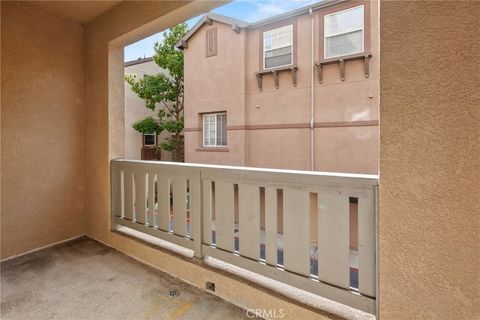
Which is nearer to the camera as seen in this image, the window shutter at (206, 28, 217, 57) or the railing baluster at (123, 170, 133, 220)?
the railing baluster at (123, 170, 133, 220)

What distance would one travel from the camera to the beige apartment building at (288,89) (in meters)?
6.33

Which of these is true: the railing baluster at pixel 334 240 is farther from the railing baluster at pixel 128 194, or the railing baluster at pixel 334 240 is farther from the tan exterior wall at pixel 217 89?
the tan exterior wall at pixel 217 89

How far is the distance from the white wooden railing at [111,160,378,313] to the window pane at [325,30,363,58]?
556 cm

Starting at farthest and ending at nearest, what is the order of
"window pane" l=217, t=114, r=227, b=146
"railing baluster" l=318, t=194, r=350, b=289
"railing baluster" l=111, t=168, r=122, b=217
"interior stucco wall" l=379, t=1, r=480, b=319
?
"window pane" l=217, t=114, r=227, b=146 → "railing baluster" l=111, t=168, r=122, b=217 → "railing baluster" l=318, t=194, r=350, b=289 → "interior stucco wall" l=379, t=1, r=480, b=319

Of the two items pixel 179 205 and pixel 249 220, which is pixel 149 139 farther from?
pixel 249 220

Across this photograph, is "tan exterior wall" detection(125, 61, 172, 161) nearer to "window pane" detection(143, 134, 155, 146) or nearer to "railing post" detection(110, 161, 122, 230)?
"window pane" detection(143, 134, 155, 146)

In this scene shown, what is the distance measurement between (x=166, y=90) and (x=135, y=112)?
5.01 feet

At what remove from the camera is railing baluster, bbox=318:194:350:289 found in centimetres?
154

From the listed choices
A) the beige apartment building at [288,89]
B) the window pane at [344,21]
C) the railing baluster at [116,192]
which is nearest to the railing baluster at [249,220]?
the railing baluster at [116,192]

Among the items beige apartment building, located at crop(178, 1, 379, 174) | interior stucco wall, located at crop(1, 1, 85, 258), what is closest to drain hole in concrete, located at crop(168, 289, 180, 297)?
interior stucco wall, located at crop(1, 1, 85, 258)

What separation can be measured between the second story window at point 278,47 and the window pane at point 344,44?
972 millimetres

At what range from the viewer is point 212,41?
8211mm

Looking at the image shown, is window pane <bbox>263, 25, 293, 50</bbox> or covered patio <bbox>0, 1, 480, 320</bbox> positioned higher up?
window pane <bbox>263, 25, 293, 50</bbox>

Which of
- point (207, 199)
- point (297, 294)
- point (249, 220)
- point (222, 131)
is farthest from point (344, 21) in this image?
point (297, 294)
